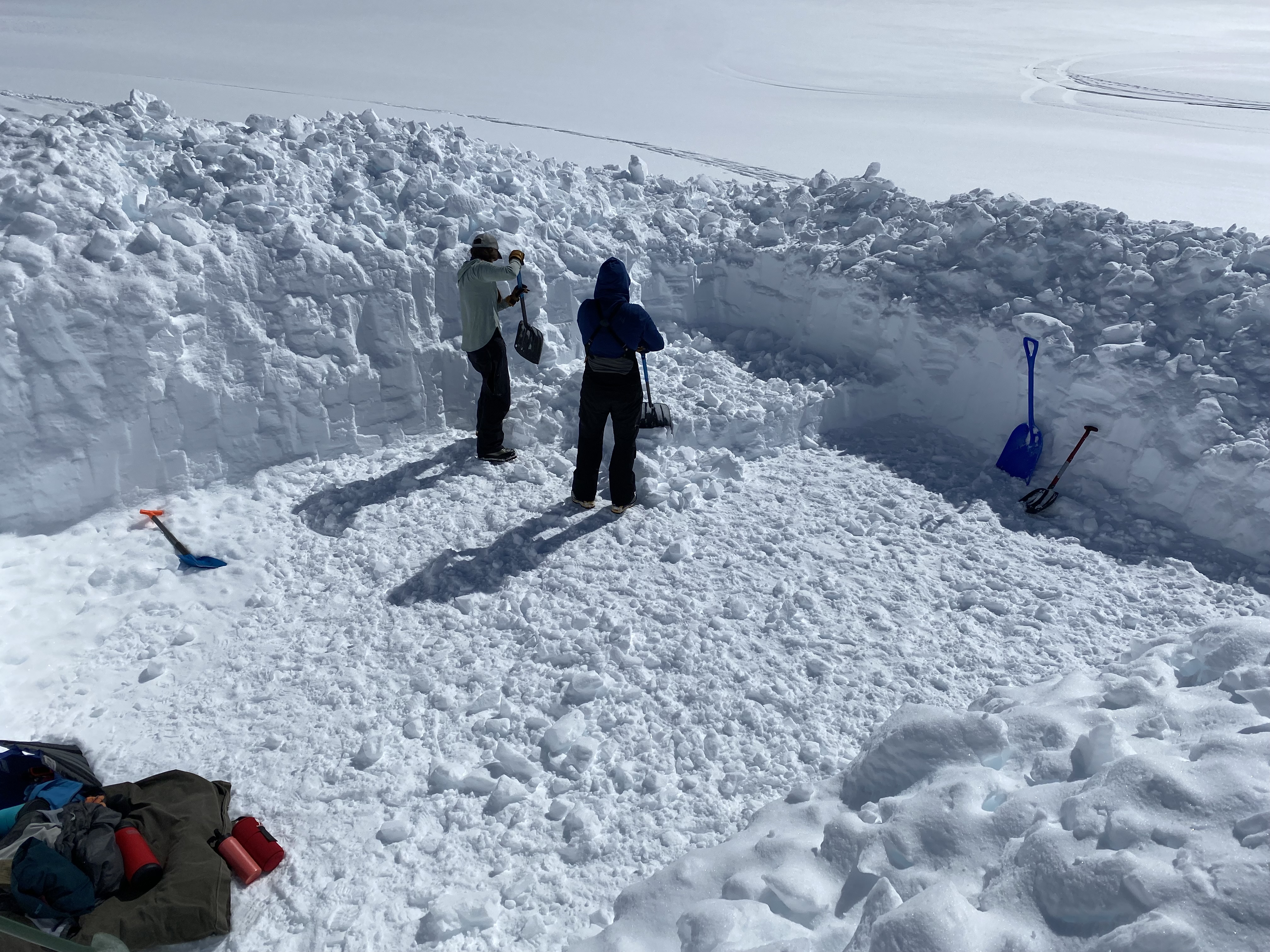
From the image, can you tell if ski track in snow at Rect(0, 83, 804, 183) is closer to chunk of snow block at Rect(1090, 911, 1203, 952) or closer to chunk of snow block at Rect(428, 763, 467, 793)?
chunk of snow block at Rect(428, 763, 467, 793)

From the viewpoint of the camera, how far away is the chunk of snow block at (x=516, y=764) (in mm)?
3830

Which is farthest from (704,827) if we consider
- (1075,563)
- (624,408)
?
(1075,563)

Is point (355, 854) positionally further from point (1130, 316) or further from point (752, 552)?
point (1130, 316)

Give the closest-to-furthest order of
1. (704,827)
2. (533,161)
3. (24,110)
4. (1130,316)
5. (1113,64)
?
1. (704,827)
2. (1130,316)
3. (533,161)
4. (24,110)
5. (1113,64)

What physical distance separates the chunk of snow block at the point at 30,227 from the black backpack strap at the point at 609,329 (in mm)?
3753

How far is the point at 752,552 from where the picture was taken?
5422 mm

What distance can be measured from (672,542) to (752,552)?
559 mm

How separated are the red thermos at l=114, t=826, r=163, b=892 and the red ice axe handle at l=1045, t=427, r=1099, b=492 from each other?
5.90 m

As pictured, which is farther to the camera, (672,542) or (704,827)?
(672,542)

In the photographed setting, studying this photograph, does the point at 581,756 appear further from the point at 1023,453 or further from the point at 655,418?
the point at 1023,453

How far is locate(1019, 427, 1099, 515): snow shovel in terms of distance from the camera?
582 centimetres

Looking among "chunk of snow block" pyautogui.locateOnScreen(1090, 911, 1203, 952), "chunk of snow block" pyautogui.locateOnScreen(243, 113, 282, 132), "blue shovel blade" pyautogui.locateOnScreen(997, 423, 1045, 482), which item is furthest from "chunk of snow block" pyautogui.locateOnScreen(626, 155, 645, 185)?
"chunk of snow block" pyautogui.locateOnScreen(1090, 911, 1203, 952)

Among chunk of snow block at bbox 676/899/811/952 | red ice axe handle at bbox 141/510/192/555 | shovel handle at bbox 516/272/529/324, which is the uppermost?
shovel handle at bbox 516/272/529/324

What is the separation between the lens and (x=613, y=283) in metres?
5.32
